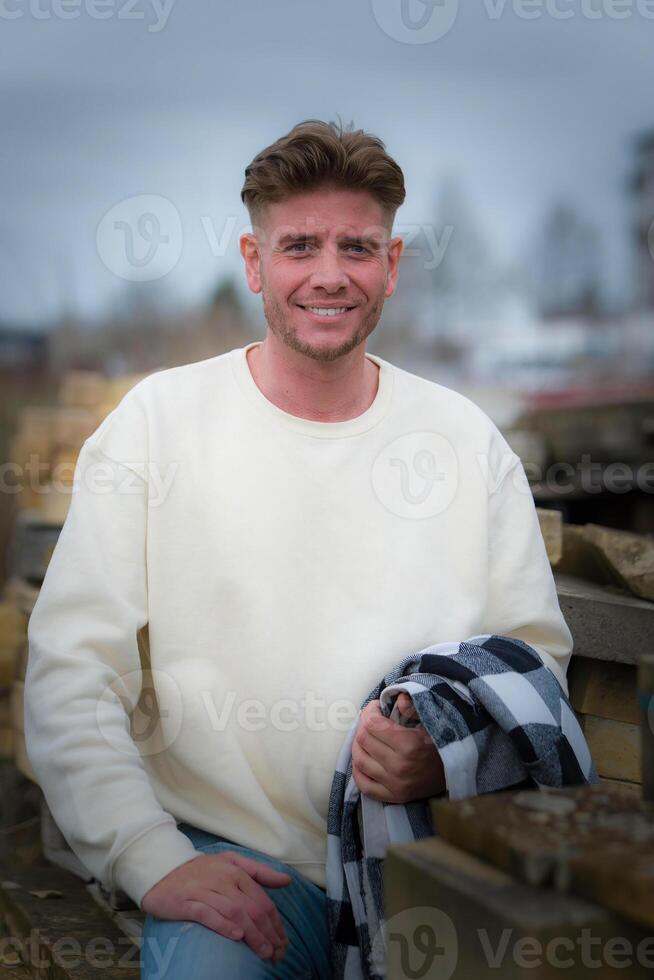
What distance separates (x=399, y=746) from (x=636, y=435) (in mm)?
5311

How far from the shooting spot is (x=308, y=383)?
7.77 ft

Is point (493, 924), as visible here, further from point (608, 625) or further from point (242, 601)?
point (608, 625)

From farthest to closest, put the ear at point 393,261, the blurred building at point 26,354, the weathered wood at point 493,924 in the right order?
the blurred building at point 26,354 < the ear at point 393,261 < the weathered wood at point 493,924

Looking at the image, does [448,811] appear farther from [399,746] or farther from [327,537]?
[327,537]

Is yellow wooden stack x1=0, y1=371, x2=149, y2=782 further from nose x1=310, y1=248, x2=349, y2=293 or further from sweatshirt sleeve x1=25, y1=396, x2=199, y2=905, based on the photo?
nose x1=310, y1=248, x2=349, y2=293

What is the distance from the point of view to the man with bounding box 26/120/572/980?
196cm

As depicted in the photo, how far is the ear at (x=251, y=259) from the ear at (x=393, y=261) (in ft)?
1.00

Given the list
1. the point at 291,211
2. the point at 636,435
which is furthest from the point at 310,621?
the point at 636,435

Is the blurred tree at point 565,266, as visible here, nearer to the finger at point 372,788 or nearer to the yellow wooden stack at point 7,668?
the yellow wooden stack at point 7,668

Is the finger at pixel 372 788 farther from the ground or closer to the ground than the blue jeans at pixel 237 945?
farther from the ground

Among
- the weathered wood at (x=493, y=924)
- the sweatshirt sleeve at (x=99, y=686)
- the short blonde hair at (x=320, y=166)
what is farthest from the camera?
the short blonde hair at (x=320, y=166)

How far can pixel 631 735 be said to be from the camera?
2.52 meters

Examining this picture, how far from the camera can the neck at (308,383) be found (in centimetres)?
236

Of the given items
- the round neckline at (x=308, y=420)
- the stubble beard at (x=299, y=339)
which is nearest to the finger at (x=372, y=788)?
the round neckline at (x=308, y=420)
